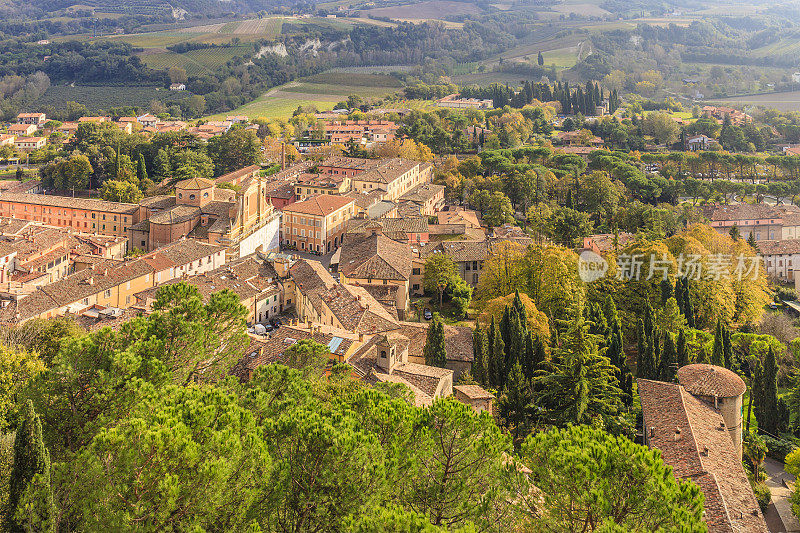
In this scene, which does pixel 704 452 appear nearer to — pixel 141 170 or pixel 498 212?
pixel 498 212

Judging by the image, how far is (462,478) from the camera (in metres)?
15.0

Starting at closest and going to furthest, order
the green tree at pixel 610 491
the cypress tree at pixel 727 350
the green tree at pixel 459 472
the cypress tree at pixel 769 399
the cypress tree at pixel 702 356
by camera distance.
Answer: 1. the green tree at pixel 610 491
2. the green tree at pixel 459 472
3. the cypress tree at pixel 769 399
4. the cypress tree at pixel 727 350
5. the cypress tree at pixel 702 356

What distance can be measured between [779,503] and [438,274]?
23.1m

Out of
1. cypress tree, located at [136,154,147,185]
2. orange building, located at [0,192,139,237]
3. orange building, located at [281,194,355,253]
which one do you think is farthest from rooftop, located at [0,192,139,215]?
orange building, located at [281,194,355,253]

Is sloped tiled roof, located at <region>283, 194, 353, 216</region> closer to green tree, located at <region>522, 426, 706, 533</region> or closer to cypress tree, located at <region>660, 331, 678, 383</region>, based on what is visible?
cypress tree, located at <region>660, 331, 678, 383</region>

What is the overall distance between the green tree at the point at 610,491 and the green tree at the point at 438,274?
1159 inches

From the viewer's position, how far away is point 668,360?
33.9m

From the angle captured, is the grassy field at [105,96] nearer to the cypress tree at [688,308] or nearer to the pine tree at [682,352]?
the cypress tree at [688,308]

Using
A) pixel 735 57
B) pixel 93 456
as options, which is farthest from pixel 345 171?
pixel 735 57

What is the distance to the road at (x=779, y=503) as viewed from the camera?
23.2m

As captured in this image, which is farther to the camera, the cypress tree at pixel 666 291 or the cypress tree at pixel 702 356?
the cypress tree at pixel 666 291

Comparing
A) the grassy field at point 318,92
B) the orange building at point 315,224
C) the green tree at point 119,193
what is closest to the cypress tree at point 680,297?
the orange building at point 315,224

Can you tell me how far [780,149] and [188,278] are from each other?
82.1 m

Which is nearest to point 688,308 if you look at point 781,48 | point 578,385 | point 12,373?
point 578,385
